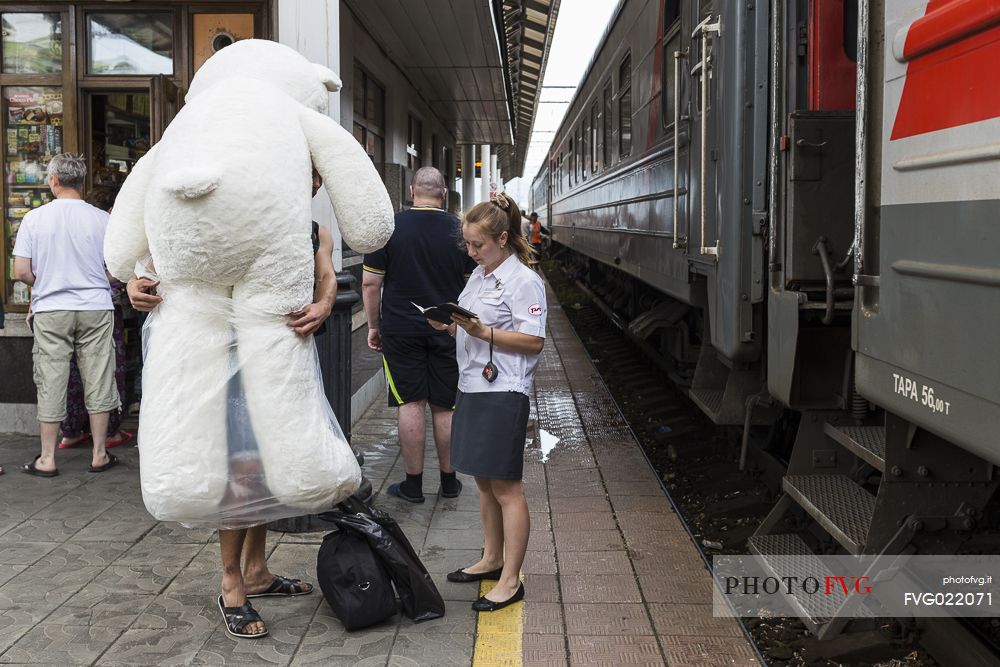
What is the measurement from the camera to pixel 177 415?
338 cm

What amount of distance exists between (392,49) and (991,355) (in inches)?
400

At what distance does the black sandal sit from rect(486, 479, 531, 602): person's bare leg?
0.88 meters

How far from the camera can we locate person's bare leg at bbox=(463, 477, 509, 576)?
4.07 meters

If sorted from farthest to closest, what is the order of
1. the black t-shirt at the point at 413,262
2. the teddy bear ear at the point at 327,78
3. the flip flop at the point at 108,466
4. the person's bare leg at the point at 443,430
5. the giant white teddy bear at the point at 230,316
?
1. the flip flop at the point at 108,466
2. the person's bare leg at the point at 443,430
3. the black t-shirt at the point at 413,262
4. the teddy bear ear at the point at 327,78
5. the giant white teddy bear at the point at 230,316

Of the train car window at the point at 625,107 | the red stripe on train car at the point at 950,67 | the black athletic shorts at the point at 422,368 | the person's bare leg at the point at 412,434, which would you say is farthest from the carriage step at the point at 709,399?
the train car window at the point at 625,107

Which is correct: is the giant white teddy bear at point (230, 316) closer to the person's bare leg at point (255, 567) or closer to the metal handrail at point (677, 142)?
the person's bare leg at point (255, 567)

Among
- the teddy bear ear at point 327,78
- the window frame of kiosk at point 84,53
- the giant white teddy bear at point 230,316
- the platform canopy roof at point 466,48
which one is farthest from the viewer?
the platform canopy roof at point 466,48

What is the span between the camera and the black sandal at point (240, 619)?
3699 millimetres

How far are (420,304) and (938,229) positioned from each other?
3071mm

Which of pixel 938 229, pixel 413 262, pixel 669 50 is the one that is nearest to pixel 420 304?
pixel 413 262

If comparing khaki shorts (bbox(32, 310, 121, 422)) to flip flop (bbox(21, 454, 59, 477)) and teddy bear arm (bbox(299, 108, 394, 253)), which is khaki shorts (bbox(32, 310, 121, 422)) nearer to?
flip flop (bbox(21, 454, 59, 477))

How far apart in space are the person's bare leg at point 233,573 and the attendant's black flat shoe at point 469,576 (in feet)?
2.84

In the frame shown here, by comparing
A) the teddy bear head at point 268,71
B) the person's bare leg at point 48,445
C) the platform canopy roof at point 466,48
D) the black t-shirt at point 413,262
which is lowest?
the person's bare leg at point 48,445

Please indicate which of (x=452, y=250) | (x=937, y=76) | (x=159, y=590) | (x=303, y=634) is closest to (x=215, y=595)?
(x=159, y=590)
